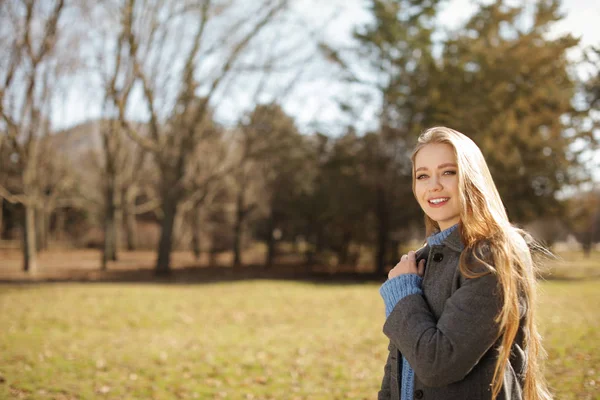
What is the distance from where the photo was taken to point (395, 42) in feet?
65.9

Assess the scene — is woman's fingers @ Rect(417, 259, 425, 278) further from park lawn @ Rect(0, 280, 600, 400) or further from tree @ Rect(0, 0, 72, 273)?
tree @ Rect(0, 0, 72, 273)

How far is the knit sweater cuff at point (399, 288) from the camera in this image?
6.30 feet

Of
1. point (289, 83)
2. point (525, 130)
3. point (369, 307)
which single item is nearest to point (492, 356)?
point (369, 307)

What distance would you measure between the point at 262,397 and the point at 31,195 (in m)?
15.8

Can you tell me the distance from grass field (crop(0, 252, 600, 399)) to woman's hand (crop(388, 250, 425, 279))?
585 mm

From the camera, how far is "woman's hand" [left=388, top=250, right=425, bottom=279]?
2002mm

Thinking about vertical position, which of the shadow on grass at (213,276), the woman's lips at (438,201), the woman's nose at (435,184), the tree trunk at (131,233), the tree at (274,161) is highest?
the tree at (274,161)

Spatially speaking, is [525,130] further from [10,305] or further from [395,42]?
[10,305]

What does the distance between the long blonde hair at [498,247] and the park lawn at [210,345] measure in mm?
432

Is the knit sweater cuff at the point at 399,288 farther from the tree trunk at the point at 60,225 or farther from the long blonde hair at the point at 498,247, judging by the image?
the tree trunk at the point at 60,225

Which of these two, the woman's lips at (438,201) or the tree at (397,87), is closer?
the woman's lips at (438,201)

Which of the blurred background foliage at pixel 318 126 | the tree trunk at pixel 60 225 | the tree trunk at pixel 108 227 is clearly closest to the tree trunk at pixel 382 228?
the blurred background foliage at pixel 318 126

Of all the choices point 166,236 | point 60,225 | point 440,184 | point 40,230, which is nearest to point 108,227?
point 166,236

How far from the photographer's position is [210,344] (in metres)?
Result: 7.96
